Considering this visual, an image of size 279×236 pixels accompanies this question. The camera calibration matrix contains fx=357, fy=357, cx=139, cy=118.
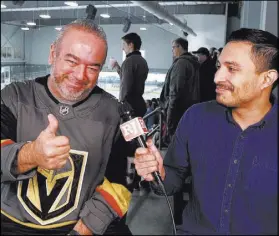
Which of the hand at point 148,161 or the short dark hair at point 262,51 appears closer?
the hand at point 148,161

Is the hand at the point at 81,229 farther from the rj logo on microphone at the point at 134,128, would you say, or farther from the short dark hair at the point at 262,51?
the short dark hair at the point at 262,51

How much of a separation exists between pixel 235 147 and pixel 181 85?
221 centimetres

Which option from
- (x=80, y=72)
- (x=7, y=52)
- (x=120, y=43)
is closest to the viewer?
(x=80, y=72)

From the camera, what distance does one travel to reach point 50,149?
2.68 feet

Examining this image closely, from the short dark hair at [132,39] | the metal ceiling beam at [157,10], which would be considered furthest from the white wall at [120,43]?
the short dark hair at [132,39]

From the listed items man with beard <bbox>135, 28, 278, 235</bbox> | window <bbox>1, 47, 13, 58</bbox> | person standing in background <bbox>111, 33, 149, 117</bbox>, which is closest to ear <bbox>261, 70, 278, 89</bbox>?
man with beard <bbox>135, 28, 278, 235</bbox>

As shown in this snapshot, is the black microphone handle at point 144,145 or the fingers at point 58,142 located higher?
the fingers at point 58,142

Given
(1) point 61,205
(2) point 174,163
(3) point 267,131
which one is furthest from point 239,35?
(1) point 61,205

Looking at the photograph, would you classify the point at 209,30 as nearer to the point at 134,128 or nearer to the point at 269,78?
the point at 269,78

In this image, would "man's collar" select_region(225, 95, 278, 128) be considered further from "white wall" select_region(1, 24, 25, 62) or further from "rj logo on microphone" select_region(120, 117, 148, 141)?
"white wall" select_region(1, 24, 25, 62)

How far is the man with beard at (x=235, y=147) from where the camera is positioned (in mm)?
1079

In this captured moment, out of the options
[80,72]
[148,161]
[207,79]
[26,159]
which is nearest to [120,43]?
[207,79]

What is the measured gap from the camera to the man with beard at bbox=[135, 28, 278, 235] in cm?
108

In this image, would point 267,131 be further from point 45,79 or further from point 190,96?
point 190,96
